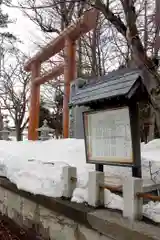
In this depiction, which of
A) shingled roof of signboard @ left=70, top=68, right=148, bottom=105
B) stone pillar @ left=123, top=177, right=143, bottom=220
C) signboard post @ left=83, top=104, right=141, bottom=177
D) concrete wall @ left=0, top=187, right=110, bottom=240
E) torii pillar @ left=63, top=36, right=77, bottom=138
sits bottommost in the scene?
concrete wall @ left=0, top=187, right=110, bottom=240

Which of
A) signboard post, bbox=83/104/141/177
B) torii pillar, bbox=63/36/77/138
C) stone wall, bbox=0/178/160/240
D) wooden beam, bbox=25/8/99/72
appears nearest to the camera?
stone wall, bbox=0/178/160/240

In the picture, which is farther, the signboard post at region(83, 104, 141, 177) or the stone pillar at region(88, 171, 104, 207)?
the signboard post at region(83, 104, 141, 177)

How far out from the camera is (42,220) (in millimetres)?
3227

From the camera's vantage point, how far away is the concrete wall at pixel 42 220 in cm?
265

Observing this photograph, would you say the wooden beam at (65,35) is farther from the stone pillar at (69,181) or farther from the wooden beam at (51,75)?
the stone pillar at (69,181)

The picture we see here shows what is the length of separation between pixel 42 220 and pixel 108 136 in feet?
4.57

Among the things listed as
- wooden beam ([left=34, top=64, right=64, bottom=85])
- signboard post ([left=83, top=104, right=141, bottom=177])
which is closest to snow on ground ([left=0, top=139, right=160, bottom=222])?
signboard post ([left=83, top=104, right=141, bottom=177])

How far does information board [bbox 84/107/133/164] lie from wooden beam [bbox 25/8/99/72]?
3519mm

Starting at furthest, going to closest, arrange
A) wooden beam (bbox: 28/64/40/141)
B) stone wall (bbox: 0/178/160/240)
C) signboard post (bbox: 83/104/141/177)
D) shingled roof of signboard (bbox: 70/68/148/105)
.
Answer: wooden beam (bbox: 28/64/40/141) → shingled roof of signboard (bbox: 70/68/148/105) → signboard post (bbox: 83/104/141/177) → stone wall (bbox: 0/178/160/240)

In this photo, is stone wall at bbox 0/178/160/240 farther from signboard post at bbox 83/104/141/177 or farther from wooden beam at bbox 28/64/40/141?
wooden beam at bbox 28/64/40/141

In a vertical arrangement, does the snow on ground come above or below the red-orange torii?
below

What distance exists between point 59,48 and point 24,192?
25.9 feet

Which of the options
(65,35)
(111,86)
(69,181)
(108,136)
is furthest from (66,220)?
(65,35)

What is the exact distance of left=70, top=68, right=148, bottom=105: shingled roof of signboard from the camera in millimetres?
2854
